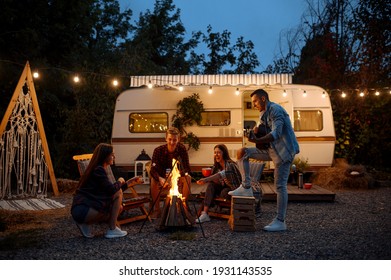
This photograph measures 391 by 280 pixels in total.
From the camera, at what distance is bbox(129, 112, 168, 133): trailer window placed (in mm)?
9930

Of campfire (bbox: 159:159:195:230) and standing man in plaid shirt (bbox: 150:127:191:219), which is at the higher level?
standing man in plaid shirt (bbox: 150:127:191:219)

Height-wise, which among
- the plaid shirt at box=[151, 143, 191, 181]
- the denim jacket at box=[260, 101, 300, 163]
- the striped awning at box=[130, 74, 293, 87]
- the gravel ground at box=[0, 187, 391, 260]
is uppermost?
the striped awning at box=[130, 74, 293, 87]

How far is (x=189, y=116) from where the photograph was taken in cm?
952

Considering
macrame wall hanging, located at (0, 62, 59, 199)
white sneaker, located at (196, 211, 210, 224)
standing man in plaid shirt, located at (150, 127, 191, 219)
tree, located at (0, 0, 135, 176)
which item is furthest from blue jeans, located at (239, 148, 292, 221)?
tree, located at (0, 0, 135, 176)

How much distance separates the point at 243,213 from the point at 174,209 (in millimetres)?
845

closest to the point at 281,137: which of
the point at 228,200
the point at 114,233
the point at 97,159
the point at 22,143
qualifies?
the point at 228,200

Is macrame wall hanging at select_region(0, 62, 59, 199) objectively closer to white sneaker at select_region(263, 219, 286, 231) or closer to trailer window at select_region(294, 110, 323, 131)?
white sneaker at select_region(263, 219, 286, 231)

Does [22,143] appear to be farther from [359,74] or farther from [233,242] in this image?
[359,74]

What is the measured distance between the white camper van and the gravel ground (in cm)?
355

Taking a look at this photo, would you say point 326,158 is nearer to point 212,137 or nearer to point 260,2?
point 212,137

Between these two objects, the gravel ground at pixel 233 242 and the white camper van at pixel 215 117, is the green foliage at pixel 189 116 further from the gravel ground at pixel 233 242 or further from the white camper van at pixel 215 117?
the gravel ground at pixel 233 242

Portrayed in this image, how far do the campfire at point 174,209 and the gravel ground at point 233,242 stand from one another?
0.46 feet

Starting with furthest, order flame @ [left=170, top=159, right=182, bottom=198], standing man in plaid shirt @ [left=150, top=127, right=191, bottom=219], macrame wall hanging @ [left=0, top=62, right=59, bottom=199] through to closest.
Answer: macrame wall hanging @ [left=0, top=62, right=59, bottom=199] < standing man in plaid shirt @ [left=150, top=127, right=191, bottom=219] < flame @ [left=170, top=159, right=182, bottom=198]

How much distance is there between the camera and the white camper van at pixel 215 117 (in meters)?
9.54
